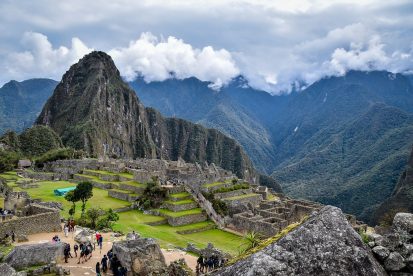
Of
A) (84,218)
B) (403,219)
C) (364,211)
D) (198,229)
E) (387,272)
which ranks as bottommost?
(364,211)

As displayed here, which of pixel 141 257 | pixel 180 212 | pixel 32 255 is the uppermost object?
pixel 32 255

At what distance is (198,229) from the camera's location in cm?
4144

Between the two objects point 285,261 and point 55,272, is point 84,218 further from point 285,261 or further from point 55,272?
point 285,261

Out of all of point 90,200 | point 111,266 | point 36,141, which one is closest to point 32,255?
point 111,266

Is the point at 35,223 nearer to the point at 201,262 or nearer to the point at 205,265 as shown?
the point at 201,262

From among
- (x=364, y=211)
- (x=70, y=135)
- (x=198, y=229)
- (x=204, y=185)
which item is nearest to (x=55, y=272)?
(x=198, y=229)

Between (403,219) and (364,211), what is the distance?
113 meters

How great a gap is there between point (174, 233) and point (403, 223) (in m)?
31.5

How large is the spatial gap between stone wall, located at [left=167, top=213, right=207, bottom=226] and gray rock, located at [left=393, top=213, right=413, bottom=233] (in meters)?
35.3

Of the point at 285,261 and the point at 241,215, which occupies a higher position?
the point at 285,261

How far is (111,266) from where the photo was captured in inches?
728

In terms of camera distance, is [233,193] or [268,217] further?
[233,193]

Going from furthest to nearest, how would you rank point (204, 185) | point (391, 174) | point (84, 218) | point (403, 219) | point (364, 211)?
point (391, 174)
point (364, 211)
point (204, 185)
point (84, 218)
point (403, 219)

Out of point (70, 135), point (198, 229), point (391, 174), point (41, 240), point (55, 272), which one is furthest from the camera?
point (70, 135)
